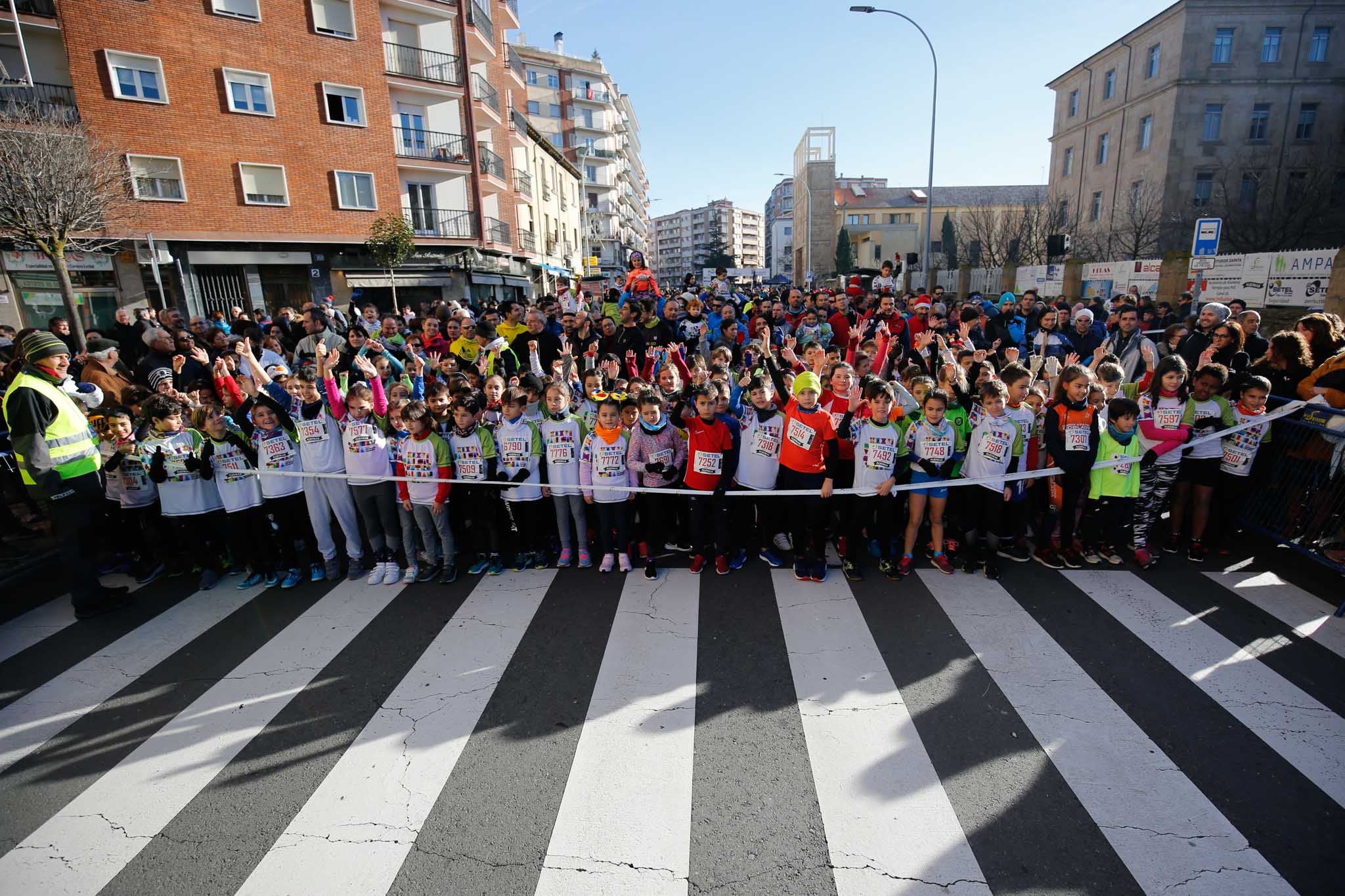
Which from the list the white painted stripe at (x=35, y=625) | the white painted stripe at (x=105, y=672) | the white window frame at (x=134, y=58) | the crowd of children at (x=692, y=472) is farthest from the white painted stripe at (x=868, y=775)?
the white window frame at (x=134, y=58)

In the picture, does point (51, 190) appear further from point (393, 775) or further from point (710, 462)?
point (393, 775)

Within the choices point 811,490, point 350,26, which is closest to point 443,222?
point 350,26

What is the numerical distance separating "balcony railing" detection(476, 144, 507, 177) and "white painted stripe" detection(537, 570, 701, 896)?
1075 inches

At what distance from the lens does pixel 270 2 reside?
69.8 ft

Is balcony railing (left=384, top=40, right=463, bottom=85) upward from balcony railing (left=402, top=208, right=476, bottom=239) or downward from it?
upward

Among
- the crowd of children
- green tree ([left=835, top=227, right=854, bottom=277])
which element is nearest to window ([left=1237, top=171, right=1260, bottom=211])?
green tree ([left=835, top=227, right=854, bottom=277])

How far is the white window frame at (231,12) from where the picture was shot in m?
20.4

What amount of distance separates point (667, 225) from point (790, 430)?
631ft

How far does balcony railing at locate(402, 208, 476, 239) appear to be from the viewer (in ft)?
84.0

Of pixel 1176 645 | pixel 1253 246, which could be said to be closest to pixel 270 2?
pixel 1176 645

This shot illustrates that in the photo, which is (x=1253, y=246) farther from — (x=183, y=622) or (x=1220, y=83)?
(x=183, y=622)

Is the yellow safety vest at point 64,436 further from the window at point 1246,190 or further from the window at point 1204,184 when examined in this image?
the window at point 1204,184

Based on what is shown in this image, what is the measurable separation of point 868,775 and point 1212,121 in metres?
47.5

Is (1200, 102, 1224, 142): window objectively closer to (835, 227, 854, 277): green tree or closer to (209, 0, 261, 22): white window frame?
(835, 227, 854, 277): green tree
